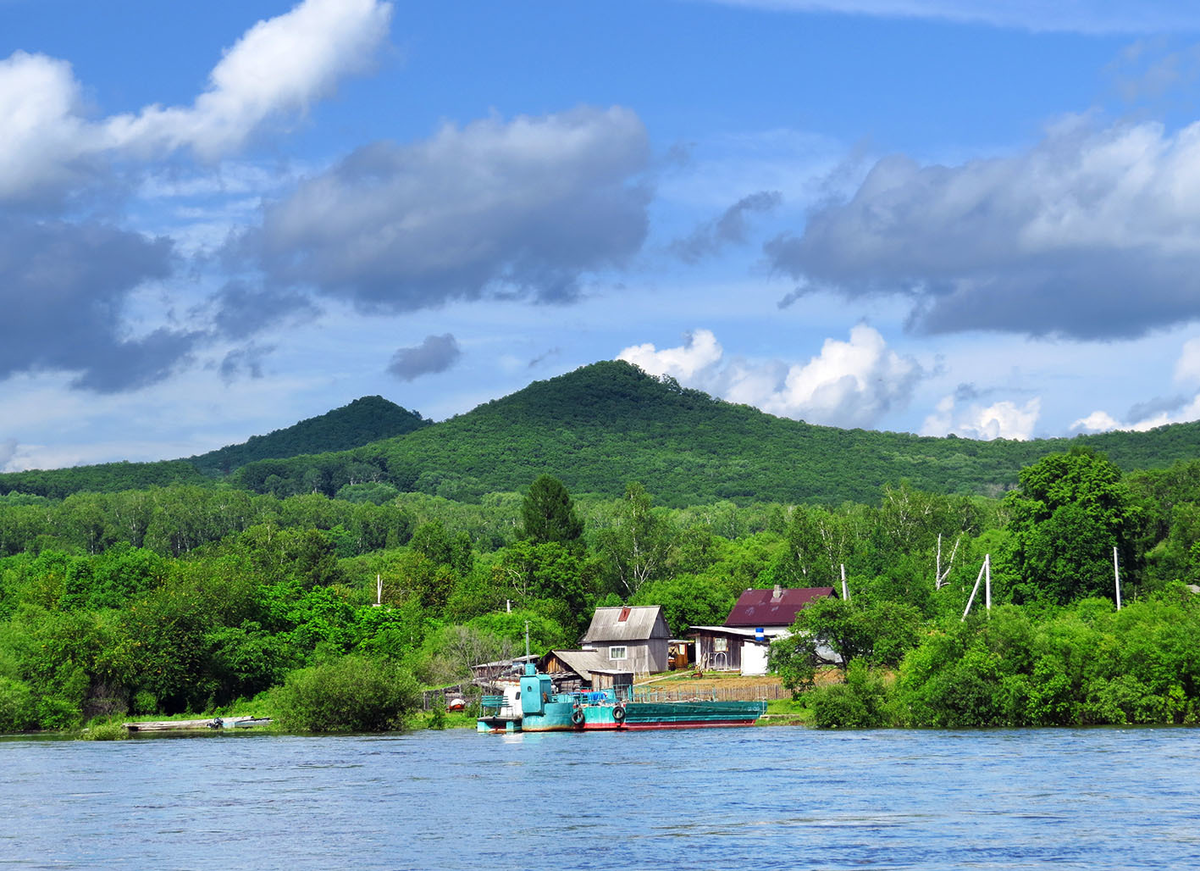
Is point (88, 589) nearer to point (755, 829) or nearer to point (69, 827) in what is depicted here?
point (69, 827)

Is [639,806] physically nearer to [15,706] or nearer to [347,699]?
[347,699]

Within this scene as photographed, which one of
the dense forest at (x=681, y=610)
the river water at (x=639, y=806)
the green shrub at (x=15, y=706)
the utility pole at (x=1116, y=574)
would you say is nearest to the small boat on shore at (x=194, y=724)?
the dense forest at (x=681, y=610)

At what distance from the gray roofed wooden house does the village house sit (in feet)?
11.3

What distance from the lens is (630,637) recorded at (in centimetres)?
11138

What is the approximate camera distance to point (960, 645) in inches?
2707

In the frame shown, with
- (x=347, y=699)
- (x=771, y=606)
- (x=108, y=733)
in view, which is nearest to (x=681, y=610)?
(x=771, y=606)

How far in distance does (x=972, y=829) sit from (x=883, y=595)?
72378 millimetres

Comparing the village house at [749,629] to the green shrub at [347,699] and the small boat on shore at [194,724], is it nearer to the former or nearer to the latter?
the green shrub at [347,699]

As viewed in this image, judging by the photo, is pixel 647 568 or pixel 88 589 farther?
pixel 647 568

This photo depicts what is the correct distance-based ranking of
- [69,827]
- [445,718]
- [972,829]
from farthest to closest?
1. [445,718]
2. [69,827]
3. [972,829]

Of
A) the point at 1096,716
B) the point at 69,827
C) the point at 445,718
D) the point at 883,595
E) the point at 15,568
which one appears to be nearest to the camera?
the point at 69,827

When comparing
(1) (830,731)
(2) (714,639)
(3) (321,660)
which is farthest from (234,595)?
(1) (830,731)

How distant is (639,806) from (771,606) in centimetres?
6981

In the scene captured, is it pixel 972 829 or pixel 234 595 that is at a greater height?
pixel 234 595
